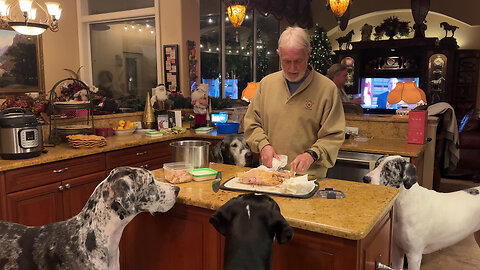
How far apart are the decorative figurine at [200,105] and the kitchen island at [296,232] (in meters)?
2.54

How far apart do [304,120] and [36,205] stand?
205 cm

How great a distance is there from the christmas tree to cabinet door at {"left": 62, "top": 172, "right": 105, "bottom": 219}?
7.48 metres

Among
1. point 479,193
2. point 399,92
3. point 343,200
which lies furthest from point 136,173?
point 399,92

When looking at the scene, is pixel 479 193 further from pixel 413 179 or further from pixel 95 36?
pixel 95 36

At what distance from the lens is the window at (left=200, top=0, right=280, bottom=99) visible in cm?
762

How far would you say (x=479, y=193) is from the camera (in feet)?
8.73

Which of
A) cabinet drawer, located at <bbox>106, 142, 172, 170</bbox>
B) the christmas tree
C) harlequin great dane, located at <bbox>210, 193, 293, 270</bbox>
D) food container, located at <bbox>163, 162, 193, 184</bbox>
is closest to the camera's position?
harlequin great dane, located at <bbox>210, 193, 293, 270</bbox>

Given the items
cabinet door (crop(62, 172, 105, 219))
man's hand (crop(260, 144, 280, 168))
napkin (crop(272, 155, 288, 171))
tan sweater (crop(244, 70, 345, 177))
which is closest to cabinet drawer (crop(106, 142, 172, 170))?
cabinet door (crop(62, 172, 105, 219))

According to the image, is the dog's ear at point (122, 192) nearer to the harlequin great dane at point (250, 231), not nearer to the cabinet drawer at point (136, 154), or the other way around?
the harlequin great dane at point (250, 231)

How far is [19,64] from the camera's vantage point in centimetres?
618

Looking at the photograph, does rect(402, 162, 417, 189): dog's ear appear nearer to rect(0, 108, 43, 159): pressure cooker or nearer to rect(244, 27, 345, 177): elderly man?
rect(244, 27, 345, 177): elderly man

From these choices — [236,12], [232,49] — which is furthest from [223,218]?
[232,49]

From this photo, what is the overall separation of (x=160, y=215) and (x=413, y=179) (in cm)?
143

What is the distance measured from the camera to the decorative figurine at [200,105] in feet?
15.6
